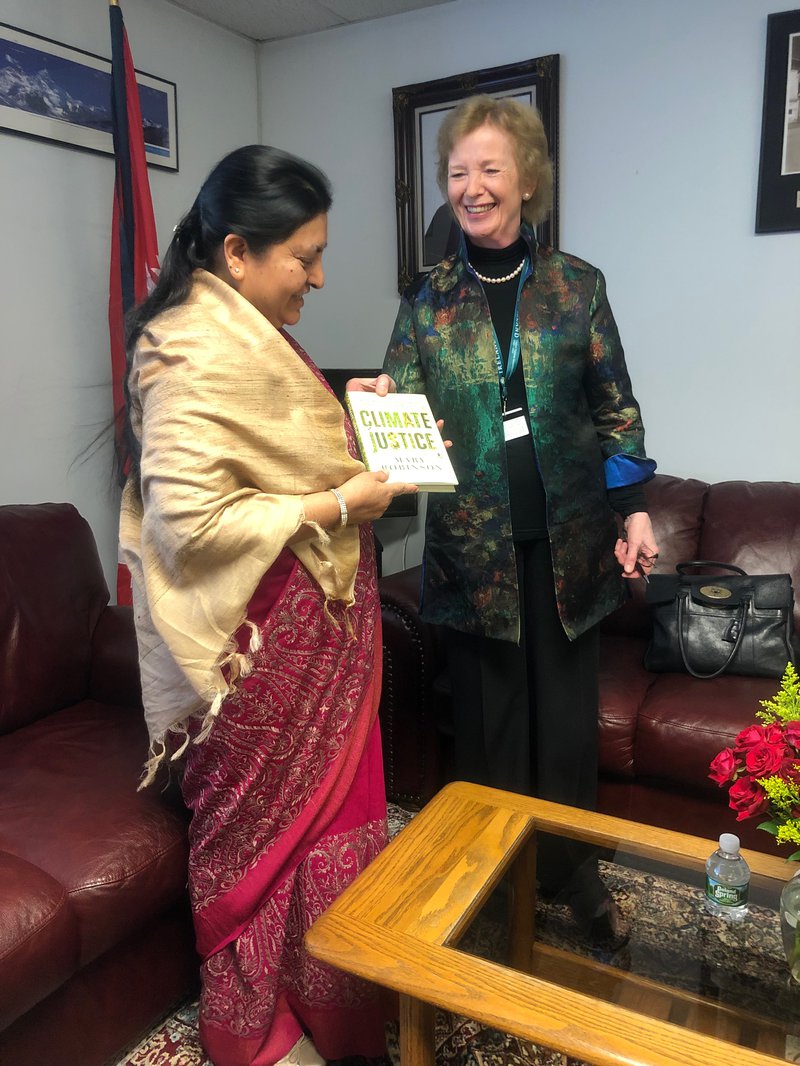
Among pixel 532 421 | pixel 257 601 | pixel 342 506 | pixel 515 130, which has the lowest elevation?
pixel 257 601

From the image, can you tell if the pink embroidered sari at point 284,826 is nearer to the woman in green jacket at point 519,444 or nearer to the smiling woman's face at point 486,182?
the woman in green jacket at point 519,444

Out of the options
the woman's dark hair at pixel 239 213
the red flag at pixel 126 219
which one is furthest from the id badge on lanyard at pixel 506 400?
the red flag at pixel 126 219

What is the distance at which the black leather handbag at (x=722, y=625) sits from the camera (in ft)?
6.35

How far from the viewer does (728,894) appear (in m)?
1.13

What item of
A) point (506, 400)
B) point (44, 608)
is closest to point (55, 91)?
point (44, 608)

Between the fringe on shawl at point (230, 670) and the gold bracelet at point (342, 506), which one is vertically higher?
the gold bracelet at point (342, 506)

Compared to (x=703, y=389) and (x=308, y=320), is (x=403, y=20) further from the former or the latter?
(x=703, y=389)

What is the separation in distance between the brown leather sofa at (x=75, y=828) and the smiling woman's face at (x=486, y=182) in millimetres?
1121

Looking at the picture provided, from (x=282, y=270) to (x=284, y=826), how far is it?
0.82 metres

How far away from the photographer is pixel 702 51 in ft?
7.36

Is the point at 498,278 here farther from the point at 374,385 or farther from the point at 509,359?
the point at 374,385

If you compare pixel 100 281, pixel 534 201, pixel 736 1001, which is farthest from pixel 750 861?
pixel 100 281

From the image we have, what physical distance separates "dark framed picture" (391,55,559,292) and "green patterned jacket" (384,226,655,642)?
3.83ft

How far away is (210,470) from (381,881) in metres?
0.59
